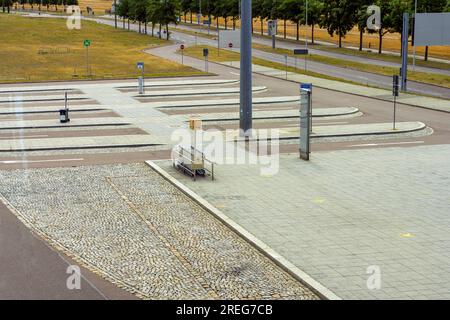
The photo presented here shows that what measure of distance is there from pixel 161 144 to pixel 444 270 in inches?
651

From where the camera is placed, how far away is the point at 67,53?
82438 mm

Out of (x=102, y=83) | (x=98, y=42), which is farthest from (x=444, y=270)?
(x=98, y=42)

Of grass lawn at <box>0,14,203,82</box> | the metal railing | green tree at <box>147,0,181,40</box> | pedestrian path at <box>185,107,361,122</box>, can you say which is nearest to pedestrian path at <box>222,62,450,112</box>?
pedestrian path at <box>185,107,361,122</box>

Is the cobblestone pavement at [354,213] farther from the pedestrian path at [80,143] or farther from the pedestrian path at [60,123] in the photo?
the pedestrian path at [60,123]

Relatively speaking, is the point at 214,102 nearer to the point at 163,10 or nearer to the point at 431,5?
the point at 431,5

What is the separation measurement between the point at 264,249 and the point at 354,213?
3859mm

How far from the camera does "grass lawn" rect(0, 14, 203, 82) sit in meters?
62.3

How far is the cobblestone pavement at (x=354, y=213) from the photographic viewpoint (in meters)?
13.0

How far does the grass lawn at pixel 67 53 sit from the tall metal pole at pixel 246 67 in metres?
31.1

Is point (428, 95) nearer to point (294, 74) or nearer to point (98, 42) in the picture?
point (294, 74)

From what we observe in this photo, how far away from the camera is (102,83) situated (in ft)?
176

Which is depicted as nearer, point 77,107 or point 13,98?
point 77,107

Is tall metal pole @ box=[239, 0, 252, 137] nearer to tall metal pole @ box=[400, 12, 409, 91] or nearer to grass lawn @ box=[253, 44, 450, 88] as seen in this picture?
tall metal pole @ box=[400, 12, 409, 91]

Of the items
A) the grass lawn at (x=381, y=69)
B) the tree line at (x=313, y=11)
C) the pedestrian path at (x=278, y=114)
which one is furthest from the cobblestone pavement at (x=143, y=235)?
the tree line at (x=313, y=11)
